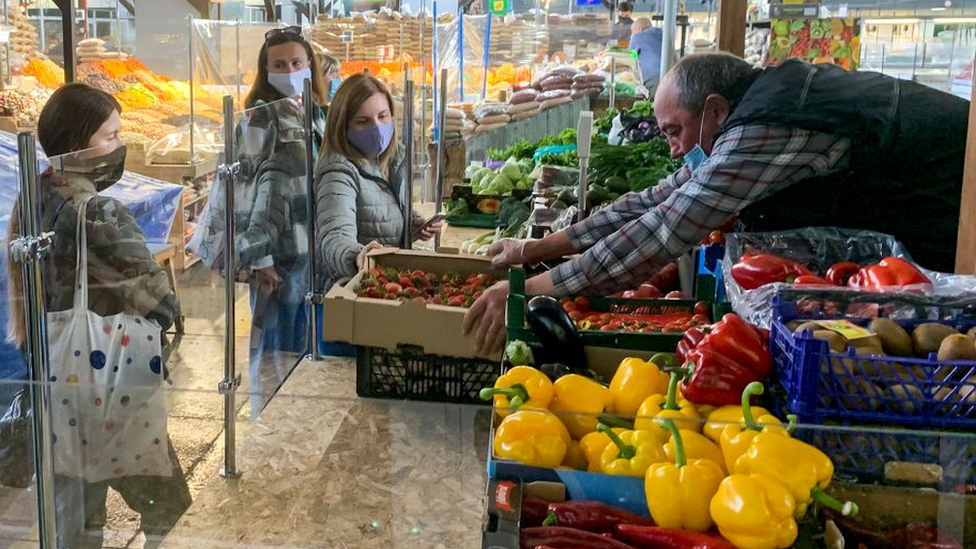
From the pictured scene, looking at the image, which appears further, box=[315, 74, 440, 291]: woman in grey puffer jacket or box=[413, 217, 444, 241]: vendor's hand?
box=[413, 217, 444, 241]: vendor's hand

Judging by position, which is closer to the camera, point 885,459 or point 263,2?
point 885,459

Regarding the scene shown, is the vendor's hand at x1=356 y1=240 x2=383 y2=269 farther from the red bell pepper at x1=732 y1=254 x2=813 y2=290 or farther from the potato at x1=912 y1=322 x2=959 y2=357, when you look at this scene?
the potato at x1=912 y1=322 x2=959 y2=357

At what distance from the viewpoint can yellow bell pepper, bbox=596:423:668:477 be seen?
6.10 ft

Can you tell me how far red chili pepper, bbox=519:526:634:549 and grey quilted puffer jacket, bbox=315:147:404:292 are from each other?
3.22m

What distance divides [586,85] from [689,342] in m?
9.25

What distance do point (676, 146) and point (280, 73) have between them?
285 centimetres

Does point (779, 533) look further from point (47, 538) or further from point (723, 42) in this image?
point (723, 42)

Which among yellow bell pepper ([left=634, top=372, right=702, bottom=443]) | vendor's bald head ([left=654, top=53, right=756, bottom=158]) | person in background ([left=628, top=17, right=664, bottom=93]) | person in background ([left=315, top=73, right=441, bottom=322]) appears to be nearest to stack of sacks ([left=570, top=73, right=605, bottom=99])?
person in background ([left=628, top=17, right=664, bottom=93])

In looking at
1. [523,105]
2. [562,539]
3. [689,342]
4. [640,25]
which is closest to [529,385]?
[689,342]

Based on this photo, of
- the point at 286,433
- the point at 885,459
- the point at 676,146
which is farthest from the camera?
the point at 676,146

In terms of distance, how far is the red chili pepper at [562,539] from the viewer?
67.6 inches

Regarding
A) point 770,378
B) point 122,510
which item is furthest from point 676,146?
Answer: point 122,510

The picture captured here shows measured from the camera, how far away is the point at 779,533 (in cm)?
173

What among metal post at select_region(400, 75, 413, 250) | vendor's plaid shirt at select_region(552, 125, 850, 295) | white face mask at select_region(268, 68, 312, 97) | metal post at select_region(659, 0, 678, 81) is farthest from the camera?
metal post at select_region(659, 0, 678, 81)
